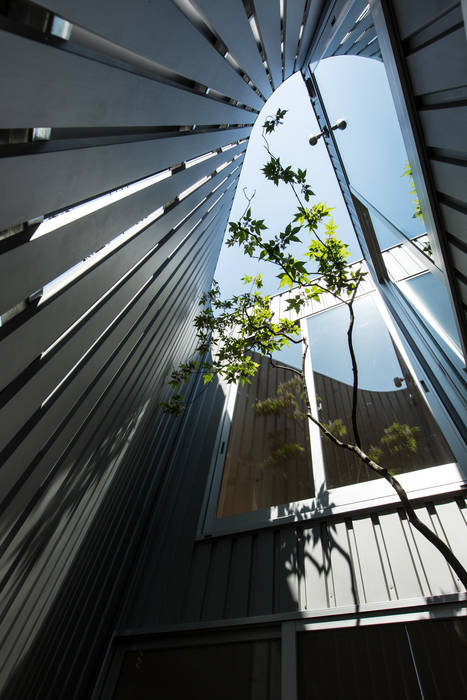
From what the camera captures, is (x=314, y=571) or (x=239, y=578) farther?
(x=239, y=578)

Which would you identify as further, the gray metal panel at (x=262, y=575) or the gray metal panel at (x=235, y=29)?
the gray metal panel at (x=262, y=575)

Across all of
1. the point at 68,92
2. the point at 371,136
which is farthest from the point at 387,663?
the point at 371,136

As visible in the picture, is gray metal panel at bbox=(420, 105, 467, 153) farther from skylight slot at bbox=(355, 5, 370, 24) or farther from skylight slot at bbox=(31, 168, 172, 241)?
skylight slot at bbox=(355, 5, 370, 24)

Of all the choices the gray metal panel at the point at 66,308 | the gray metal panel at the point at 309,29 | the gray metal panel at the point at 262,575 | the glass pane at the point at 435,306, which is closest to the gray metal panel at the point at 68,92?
the gray metal panel at the point at 66,308

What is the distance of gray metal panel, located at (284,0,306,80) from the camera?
3.03 m

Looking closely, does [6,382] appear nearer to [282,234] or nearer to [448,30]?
[448,30]

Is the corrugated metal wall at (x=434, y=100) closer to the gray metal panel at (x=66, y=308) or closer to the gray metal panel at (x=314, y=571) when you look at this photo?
the gray metal panel at (x=66, y=308)

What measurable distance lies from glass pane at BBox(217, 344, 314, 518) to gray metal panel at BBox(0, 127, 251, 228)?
2.08 m

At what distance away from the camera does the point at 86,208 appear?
53.5 inches

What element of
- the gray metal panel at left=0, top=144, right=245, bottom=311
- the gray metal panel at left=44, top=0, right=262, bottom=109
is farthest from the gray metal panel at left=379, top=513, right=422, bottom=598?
the gray metal panel at left=44, top=0, right=262, bottom=109

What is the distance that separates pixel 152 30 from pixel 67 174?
0.66m

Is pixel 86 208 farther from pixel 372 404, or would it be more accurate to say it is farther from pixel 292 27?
pixel 292 27

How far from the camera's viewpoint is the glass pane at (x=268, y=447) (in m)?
3.05

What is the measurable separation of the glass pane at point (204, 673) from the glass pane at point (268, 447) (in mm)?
1006
